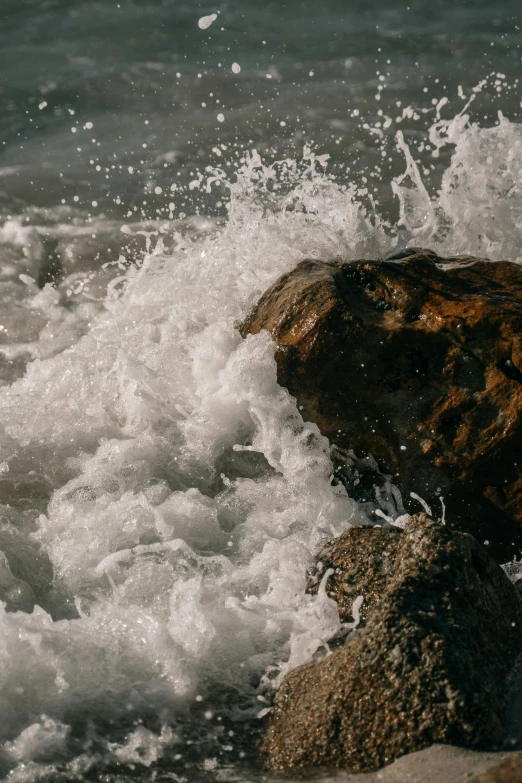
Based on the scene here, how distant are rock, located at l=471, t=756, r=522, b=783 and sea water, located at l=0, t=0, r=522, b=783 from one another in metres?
0.67

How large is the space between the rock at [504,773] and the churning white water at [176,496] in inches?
27.1

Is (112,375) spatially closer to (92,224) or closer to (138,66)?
(92,224)

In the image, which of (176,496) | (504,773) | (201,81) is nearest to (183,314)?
(176,496)

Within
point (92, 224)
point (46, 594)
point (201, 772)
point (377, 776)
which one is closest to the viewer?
point (377, 776)

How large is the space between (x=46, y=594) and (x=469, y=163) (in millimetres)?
3744

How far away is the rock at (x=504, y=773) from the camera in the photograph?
6.44ft

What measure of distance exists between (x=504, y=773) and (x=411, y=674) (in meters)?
0.33

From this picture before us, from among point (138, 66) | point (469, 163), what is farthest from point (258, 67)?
point (469, 163)

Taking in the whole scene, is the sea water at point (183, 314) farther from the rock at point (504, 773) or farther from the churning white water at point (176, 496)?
the rock at point (504, 773)

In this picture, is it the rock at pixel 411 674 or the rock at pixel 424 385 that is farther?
the rock at pixel 424 385

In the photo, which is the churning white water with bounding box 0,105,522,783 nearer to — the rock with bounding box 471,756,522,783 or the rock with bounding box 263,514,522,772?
the rock with bounding box 263,514,522,772

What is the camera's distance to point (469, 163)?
16.7 feet

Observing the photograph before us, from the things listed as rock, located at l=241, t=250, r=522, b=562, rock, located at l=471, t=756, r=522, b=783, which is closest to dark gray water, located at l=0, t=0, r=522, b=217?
rock, located at l=241, t=250, r=522, b=562

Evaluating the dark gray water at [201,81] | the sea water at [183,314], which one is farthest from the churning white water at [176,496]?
the dark gray water at [201,81]
